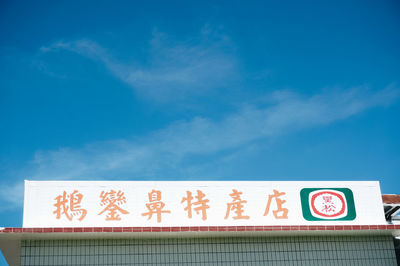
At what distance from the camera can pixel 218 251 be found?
40.8 feet

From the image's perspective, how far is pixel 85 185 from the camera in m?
12.6

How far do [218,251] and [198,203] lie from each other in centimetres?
130

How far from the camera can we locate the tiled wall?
1184cm

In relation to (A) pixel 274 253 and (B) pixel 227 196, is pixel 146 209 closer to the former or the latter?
(B) pixel 227 196

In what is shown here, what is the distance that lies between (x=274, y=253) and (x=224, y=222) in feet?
4.85

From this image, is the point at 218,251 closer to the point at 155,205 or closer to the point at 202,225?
the point at 202,225

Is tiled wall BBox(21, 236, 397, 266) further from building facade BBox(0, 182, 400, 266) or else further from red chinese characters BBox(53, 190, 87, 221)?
red chinese characters BBox(53, 190, 87, 221)

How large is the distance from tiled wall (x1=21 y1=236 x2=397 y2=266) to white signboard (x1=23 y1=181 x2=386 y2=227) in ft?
1.51

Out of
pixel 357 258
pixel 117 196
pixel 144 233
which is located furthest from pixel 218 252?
pixel 357 258

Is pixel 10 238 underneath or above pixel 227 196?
underneath

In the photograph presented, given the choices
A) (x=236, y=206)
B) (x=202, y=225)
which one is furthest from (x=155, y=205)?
(x=236, y=206)

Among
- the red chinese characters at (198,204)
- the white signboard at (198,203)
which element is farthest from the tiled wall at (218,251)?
the red chinese characters at (198,204)

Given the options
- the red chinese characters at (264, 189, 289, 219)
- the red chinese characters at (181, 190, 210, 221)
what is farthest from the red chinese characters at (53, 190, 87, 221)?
the red chinese characters at (264, 189, 289, 219)

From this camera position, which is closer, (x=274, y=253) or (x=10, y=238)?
(x=10, y=238)
